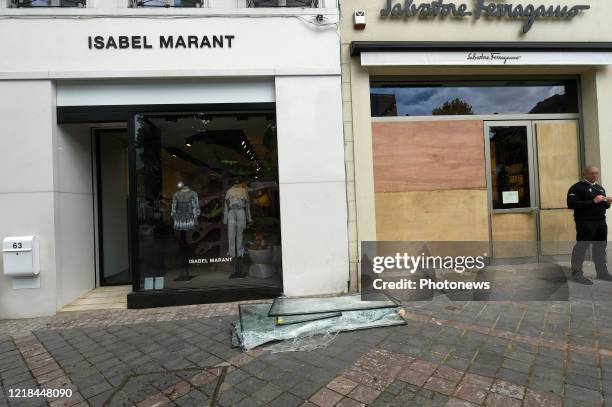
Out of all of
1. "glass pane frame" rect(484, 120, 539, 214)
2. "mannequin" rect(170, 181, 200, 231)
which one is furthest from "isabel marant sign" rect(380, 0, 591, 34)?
"mannequin" rect(170, 181, 200, 231)

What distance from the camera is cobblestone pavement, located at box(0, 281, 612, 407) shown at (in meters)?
2.68

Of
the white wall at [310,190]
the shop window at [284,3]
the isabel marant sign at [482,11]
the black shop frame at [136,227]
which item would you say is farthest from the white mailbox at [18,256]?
the isabel marant sign at [482,11]

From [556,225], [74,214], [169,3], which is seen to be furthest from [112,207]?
[556,225]

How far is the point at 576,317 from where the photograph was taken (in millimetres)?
4121

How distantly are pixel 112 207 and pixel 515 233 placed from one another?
7758 mm

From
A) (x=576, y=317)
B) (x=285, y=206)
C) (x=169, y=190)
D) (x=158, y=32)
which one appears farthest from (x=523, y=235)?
(x=158, y=32)

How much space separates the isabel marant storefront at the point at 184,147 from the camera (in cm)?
512

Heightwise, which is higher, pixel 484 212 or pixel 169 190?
pixel 169 190

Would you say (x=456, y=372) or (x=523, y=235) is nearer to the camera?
(x=456, y=372)

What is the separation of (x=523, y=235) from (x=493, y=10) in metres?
4.12

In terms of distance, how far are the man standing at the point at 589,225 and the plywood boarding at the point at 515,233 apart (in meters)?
0.88

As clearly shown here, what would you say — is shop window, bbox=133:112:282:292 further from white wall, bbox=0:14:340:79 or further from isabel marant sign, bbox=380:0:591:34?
isabel marant sign, bbox=380:0:591:34

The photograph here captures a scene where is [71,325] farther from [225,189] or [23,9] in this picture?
[23,9]
